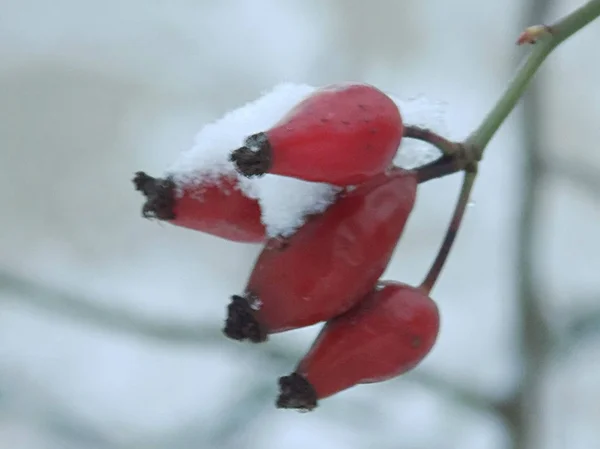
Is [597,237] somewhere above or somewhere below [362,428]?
above

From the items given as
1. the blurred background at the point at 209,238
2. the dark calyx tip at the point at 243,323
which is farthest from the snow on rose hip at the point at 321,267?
the blurred background at the point at 209,238

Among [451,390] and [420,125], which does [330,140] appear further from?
[451,390]

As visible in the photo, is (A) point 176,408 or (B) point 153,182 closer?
(B) point 153,182

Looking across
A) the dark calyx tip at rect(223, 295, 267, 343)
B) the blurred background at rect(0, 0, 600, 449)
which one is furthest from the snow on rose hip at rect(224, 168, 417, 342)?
the blurred background at rect(0, 0, 600, 449)

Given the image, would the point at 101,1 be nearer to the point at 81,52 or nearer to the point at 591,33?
the point at 81,52

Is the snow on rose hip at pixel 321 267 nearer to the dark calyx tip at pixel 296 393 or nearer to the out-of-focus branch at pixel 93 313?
the dark calyx tip at pixel 296 393

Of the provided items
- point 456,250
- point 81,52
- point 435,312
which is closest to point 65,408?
point 81,52
